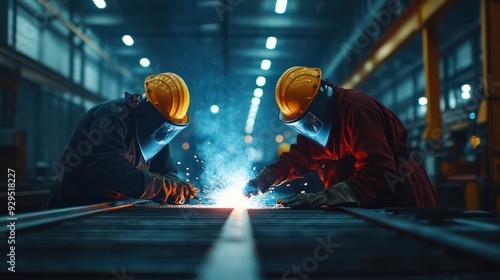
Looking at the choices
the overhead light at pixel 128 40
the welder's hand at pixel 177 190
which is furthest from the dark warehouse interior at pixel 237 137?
the welder's hand at pixel 177 190

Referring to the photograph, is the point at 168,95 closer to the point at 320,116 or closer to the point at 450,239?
the point at 320,116

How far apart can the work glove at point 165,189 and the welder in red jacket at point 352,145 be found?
827 mm

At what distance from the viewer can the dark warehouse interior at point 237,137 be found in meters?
1.08

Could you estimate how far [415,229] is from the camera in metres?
1.30

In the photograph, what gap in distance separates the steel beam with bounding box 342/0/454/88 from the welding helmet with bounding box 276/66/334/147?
3419 mm

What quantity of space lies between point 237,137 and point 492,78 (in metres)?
4.29

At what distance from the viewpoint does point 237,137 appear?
7.82 m

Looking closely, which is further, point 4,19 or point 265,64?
point 265,64

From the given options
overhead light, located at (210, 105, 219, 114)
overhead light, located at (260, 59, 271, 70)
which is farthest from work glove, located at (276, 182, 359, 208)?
overhead light, located at (260, 59, 271, 70)

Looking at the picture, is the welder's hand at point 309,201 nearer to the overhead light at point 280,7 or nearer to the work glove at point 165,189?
the work glove at point 165,189

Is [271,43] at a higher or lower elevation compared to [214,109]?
higher

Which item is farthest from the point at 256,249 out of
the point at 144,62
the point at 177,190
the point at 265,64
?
the point at 144,62

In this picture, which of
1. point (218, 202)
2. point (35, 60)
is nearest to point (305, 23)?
point (35, 60)

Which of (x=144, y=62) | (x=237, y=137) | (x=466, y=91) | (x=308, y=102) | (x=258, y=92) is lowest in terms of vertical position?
(x=308, y=102)
